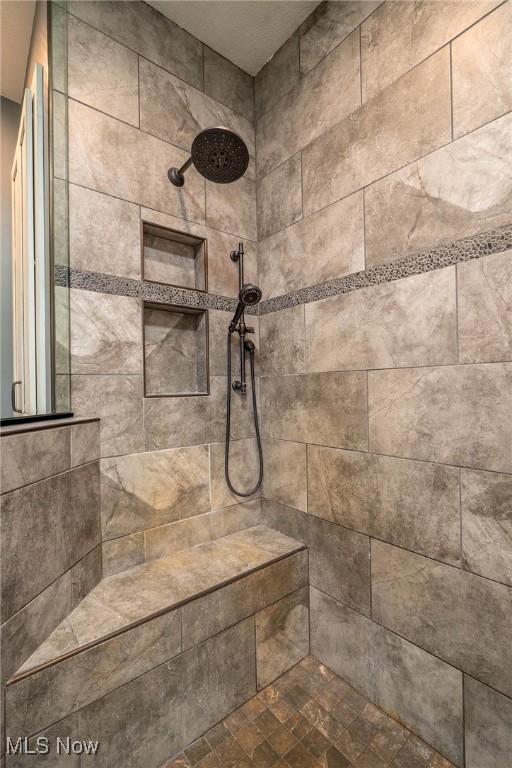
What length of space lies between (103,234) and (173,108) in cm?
84

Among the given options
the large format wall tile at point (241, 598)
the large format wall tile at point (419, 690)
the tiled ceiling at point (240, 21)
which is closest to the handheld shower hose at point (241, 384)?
the large format wall tile at point (241, 598)

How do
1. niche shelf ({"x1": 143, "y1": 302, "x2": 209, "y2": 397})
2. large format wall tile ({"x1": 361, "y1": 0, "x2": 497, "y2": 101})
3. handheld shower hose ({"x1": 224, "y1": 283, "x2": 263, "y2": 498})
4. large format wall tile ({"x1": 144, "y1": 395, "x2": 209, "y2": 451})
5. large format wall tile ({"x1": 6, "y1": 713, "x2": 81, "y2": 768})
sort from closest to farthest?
large format wall tile ({"x1": 6, "y1": 713, "x2": 81, "y2": 768}) < large format wall tile ({"x1": 361, "y1": 0, "x2": 497, "y2": 101}) < large format wall tile ({"x1": 144, "y1": 395, "x2": 209, "y2": 451}) < niche shelf ({"x1": 143, "y1": 302, "x2": 209, "y2": 397}) < handheld shower hose ({"x1": 224, "y1": 283, "x2": 263, "y2": 498})

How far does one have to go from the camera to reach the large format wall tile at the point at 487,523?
3.56ft

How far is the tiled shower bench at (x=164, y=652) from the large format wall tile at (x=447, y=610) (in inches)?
18.1

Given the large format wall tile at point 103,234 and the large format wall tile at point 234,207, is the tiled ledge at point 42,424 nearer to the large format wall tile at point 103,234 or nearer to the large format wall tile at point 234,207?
the large format wall tile at point 103,234

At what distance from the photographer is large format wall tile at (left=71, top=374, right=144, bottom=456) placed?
147 cm

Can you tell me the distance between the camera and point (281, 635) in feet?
5.20

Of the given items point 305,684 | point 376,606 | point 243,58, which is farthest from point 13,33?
point 305,684

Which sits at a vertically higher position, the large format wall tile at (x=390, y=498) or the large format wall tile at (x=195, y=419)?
the large format wall tile at (x=195, y=419)

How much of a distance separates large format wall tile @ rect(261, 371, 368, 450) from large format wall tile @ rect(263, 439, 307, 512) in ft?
0.21

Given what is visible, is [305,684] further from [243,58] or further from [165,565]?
[243,58]

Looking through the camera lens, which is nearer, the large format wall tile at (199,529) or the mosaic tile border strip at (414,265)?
the mosaic tile border strip at (414,265)

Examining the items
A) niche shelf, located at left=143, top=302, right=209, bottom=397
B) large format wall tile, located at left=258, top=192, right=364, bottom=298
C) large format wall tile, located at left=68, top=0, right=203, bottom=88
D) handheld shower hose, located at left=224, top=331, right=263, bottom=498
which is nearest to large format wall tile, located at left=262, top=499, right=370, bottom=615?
handheld shower hose, located at left=224, top=331, right=263, bottom=498

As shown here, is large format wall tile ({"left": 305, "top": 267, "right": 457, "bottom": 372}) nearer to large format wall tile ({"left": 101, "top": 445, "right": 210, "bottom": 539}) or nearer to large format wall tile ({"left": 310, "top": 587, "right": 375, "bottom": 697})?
large format wall tile ({"left": 101, "top": 445, "right": 210, "bottom": 539})
